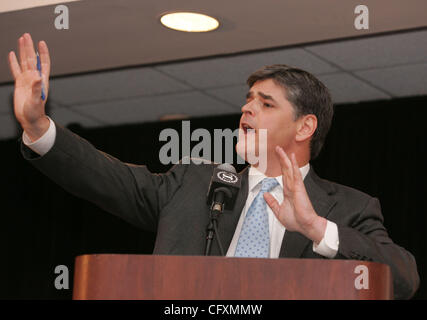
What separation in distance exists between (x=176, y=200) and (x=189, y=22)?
5.51 ft

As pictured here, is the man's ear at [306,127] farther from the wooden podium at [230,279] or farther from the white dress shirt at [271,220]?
the wooden podium at [230,279]

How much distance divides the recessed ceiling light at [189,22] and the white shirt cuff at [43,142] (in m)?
1.80

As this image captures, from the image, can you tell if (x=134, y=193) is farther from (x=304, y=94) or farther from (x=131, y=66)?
(x=131, y=66)

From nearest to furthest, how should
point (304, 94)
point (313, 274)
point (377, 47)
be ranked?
1. point (313, 274)
2. point (304, 94)
3. point (377, 47)

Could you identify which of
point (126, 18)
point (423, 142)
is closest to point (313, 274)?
point (126, 18)

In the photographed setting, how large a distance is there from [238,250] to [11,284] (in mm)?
4773

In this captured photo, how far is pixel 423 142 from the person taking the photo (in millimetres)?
5043

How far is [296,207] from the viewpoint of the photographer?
1.74m

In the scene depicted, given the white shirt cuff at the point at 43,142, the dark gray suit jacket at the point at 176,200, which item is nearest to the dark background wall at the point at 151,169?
the dark gray suit jacket at the point at 176,200

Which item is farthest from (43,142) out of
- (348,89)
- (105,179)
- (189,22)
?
(348,89)

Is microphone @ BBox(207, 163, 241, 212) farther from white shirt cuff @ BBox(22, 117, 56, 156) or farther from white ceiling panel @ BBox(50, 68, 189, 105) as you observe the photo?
white ceiling panel @ BBox(50, 68, 189, 105)

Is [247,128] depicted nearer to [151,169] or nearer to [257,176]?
[257,176]

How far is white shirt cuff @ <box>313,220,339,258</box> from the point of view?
1.78m

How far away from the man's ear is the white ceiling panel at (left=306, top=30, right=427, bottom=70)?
178 cm
